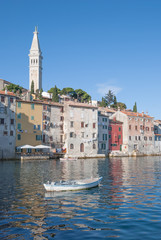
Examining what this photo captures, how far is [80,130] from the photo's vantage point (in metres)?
71.6

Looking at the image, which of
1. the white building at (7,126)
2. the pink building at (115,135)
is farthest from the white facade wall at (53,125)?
the pink building at (115,135)

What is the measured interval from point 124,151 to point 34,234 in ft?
239

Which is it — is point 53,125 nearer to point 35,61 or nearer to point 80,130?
point 80,130

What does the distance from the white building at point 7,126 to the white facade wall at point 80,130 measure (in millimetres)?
15316

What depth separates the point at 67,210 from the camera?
14727mm

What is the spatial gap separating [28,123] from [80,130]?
1531 cm

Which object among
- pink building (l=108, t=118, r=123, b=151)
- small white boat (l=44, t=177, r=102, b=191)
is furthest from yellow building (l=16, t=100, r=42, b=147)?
small white boat (l=44, t=177, r=102, b=191)

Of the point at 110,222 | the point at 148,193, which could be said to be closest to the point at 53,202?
the point at 110,222

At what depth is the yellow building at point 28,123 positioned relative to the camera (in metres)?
61.1

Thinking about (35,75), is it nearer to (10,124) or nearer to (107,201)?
(10,124)

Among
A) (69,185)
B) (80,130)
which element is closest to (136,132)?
(80,130)

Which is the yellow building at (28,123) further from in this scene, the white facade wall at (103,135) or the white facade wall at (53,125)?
the white facade wall at (103,135)

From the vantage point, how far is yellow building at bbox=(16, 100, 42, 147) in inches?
2406

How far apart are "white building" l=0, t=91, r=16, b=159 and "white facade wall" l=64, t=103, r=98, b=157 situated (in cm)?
1532
